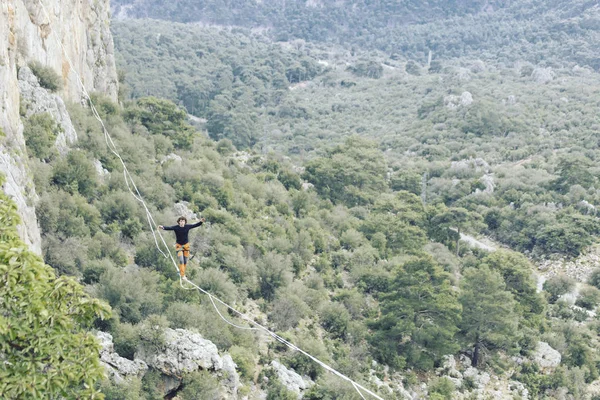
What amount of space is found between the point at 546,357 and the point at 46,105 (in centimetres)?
2487

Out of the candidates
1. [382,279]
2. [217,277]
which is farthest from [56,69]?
[382,279]

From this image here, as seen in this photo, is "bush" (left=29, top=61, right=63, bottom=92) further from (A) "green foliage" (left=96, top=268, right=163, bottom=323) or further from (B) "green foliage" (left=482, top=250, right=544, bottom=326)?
(B) "green foliage" (left=482, top=250, right=544, bottom=326)

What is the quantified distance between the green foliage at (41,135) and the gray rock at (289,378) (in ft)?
40.7

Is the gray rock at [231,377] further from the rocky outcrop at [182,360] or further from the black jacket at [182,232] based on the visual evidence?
the black jacket at [182,232]

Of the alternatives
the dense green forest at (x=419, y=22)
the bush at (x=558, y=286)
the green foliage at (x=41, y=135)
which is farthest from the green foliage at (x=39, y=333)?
the dense green forest at (x=419, y=22)

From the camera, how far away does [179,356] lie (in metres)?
16.0

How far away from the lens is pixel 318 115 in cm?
8981

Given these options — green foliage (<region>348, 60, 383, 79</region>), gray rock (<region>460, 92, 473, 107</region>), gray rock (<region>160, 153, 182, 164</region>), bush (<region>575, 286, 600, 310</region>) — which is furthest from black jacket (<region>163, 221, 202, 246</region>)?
green foliage (<region>348, 60, 383, 79</region>)

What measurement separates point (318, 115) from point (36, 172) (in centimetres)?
7086

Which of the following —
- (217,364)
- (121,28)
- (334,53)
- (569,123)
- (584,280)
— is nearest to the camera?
(217,364)

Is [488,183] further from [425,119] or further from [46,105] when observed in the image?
[46,105]

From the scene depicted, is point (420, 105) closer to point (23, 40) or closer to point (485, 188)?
point (485, 188)

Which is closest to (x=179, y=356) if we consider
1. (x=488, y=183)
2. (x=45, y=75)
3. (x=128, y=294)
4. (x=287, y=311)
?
(x=128, y=294)

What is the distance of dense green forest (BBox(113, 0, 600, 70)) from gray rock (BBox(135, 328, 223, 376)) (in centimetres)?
11677
